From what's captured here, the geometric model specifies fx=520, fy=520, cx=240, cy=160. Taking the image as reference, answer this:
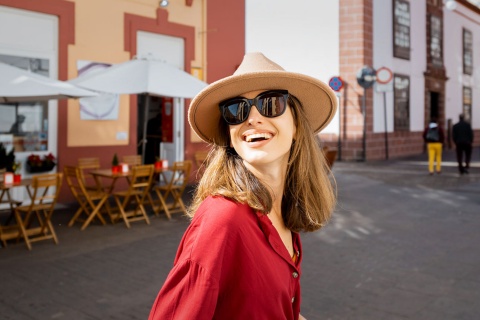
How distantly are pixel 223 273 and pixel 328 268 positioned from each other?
14.9 feet

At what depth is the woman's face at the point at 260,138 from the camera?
1.67m

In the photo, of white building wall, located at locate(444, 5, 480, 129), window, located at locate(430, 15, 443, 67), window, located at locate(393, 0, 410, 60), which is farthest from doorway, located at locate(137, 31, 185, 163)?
white building wall, located at locate(444, 5, 480, 129)

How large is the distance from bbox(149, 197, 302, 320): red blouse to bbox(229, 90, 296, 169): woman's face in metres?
0.23

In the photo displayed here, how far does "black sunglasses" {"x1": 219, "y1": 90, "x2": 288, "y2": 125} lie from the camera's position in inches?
66.6

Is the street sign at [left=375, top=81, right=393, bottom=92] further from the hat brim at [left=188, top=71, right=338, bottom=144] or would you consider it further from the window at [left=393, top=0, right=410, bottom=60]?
the hat brim at [left=188, top=71, right=338, bottom=144]

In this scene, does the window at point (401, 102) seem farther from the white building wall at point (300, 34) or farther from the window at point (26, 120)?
the window at point (26, 120)

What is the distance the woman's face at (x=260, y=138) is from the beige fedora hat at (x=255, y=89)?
54 mm

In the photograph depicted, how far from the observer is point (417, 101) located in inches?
955

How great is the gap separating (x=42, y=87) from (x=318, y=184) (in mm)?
6092

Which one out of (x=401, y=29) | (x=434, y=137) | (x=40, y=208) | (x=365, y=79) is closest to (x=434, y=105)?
(x=401, y=29)

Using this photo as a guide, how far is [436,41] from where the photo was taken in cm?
2606

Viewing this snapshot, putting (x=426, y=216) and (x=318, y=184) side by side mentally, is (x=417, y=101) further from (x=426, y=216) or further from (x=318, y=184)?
(x=318, y=184)

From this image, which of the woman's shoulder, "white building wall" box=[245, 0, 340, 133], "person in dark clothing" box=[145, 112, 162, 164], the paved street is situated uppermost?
"white building wall" box=[245, 0, 340, 133]

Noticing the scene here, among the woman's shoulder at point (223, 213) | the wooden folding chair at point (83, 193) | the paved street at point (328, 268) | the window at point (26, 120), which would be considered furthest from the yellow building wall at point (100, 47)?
the woman's shoulder at point (223, 213)
